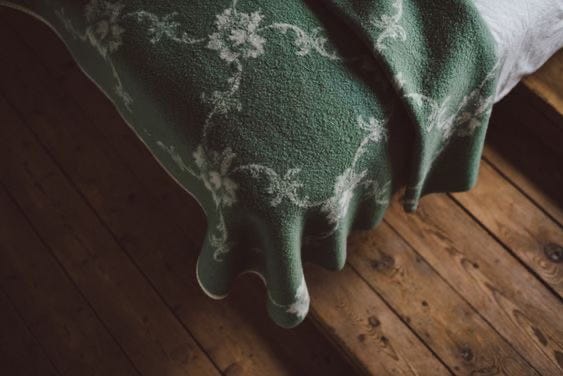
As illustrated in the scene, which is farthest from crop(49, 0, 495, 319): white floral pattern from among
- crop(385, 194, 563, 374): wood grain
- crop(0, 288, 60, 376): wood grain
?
crop(0, 288, 60, 376): wood grain

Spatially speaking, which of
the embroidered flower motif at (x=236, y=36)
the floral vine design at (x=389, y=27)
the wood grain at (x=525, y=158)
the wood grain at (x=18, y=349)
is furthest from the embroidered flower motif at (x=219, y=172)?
the wood grain at (x=525, y=158)

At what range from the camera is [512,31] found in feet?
2.67

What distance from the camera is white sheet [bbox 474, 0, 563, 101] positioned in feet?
2.62

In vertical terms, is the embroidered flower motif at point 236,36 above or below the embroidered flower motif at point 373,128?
above

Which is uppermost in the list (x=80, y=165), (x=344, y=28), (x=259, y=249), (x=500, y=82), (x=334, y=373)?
(x=344, y=28)

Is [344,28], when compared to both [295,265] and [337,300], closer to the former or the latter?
[295,265]

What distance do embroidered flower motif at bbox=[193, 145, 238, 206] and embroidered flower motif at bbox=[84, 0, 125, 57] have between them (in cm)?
21

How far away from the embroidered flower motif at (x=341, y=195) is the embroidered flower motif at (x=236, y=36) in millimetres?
199

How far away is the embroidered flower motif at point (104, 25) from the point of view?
773 mm

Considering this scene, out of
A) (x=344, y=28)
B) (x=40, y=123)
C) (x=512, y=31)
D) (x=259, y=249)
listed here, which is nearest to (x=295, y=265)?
(x=259, y=249)

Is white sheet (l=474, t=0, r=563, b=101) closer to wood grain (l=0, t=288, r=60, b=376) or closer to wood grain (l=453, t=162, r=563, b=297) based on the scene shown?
wood grain (l=453, t=162, r=563, b=297)

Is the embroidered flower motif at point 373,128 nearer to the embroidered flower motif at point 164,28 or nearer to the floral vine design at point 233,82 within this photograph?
the floral vine design at point 233,82

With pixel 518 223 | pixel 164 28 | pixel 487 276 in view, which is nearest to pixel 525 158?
pixel 518 223

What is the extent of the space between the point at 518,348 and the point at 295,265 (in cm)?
57
